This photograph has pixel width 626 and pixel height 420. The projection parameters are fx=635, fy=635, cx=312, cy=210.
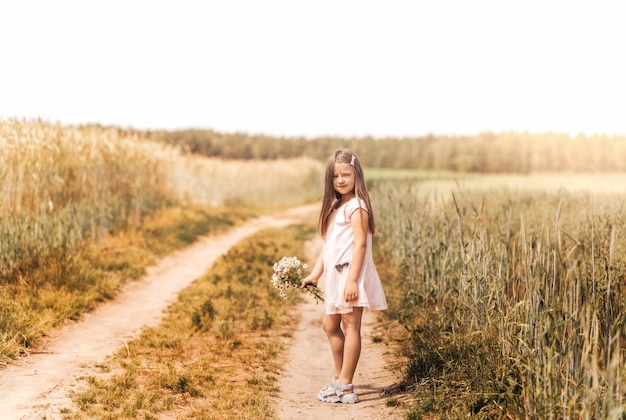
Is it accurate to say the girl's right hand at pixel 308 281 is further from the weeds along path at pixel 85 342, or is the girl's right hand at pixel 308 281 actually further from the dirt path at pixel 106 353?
the weeds along path at pixel 85 342

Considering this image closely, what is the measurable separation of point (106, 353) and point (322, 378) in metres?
2.40

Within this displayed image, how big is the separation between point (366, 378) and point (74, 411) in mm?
2736

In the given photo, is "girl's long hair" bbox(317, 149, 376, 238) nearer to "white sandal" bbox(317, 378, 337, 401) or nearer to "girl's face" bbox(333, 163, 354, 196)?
"girl's face" bbox(333, 163, 354, 196)

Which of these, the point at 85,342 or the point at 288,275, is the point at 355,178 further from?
the point at 85,342

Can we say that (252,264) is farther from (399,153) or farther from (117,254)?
(399,153)

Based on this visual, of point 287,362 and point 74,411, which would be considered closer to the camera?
point 74,411

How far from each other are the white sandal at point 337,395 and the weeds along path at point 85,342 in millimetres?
2167

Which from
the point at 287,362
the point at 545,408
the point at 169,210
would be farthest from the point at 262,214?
the point at 545,408

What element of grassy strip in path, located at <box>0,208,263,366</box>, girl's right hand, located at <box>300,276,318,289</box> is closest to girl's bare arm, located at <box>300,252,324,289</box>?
girl's right hand, located at <box>300,276,318,289</box>

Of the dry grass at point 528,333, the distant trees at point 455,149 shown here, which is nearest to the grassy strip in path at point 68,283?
the dry grass at point 528,333

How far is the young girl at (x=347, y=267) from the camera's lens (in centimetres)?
540

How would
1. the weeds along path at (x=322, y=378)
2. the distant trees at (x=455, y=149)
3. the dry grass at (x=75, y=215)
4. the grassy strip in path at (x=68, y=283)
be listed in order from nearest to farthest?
1. the weeds along path at (x=322, y=378)
2. the grassy strip in path at (x=68, y=283)
3. the dry grass at (x=75, y=215)
4. the distant trees at (x=455, y=149)

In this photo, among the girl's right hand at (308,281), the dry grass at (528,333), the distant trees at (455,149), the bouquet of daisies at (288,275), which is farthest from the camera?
the distant trees at (455,149)

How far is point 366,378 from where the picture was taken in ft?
20.8
